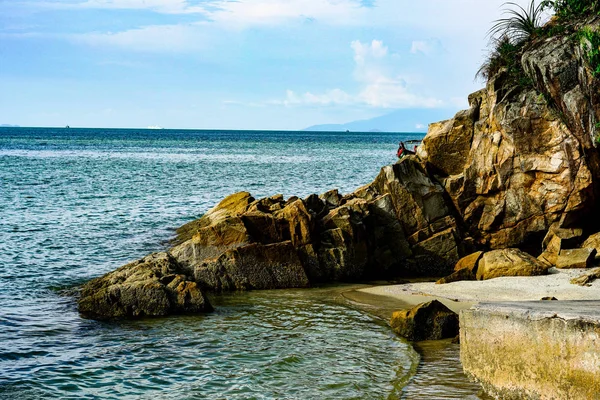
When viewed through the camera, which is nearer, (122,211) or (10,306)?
(10,306)

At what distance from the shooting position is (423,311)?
1277 centimetres

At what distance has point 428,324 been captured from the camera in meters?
12.7

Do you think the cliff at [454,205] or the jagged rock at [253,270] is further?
the cliff at [454,205]

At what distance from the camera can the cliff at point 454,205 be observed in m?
17.1

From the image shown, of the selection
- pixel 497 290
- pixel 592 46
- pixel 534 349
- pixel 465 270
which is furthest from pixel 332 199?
pixel 534 349

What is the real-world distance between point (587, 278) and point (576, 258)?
67.0 inches

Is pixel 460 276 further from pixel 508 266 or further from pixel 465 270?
pixel 508 266

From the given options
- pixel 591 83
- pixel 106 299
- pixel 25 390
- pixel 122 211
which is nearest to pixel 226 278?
pixel 106 299

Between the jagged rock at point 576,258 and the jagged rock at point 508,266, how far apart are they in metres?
0.57

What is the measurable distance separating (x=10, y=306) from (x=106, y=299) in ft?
8.09

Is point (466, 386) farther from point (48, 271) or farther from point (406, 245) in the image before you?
point (48, 271)

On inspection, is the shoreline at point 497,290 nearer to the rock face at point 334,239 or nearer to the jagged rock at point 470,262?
the jagged rock at point 470,262

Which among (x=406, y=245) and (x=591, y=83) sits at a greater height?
(x=591, y=83)

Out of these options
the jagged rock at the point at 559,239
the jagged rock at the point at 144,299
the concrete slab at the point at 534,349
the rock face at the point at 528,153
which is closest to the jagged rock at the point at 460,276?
the jagged rock at the point at 559,239
